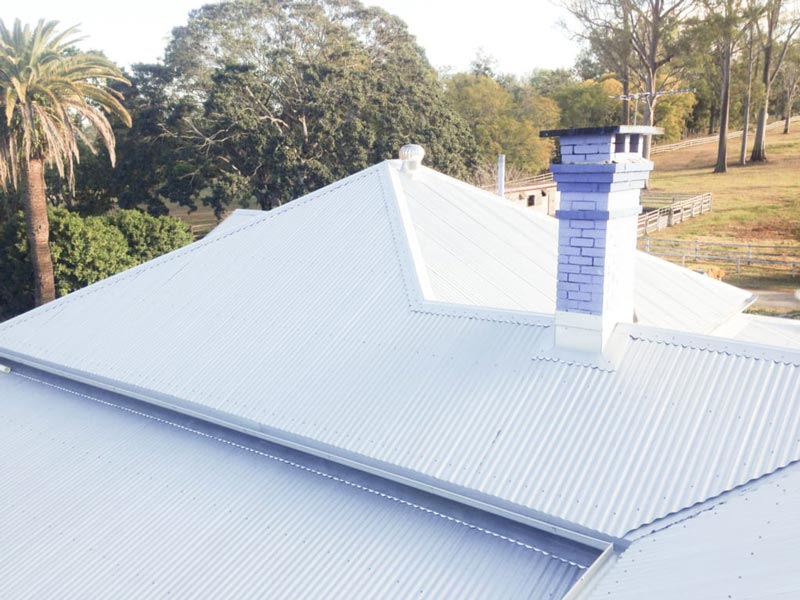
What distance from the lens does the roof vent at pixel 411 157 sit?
1289 cm

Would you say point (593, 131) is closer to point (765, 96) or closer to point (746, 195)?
point (746, 195)

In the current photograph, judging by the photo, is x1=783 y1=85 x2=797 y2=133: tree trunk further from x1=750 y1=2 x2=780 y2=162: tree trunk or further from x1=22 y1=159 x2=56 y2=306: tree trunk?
x1=22 y1=159 x2=56 y2=306: tree trunk

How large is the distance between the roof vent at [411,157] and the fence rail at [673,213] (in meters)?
26.5

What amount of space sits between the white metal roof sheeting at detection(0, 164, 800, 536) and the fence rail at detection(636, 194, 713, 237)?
94.4ft

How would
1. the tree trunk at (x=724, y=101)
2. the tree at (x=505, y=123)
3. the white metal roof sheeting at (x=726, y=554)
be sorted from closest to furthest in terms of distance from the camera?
the white metal roof sheeting at (x=726, y=554), the tree trunk at (x=724, y=101), the tree at (x=505, y=123)

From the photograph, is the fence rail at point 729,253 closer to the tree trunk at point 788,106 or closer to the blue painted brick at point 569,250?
the blue painted brick at point 569,250

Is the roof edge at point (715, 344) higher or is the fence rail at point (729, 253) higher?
the roof edge at point (715, 344)

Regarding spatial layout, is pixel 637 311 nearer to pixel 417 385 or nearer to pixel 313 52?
pixel 417 385

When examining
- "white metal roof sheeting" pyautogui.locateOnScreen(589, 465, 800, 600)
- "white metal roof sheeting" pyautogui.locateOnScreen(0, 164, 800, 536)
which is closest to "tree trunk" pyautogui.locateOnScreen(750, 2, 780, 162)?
"white metal roof sheeting" pyautogui.locateOnScreen(0, 164, 800, 536)

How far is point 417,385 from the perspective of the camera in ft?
25.8

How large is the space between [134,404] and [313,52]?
4139 centimetres

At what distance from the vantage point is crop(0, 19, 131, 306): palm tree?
19969 mm

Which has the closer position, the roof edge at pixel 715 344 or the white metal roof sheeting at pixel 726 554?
the white metal roof sheeting at pixel 726 554

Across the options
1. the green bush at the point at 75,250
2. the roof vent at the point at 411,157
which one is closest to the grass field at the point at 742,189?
the roof vent at the point at 411,157
